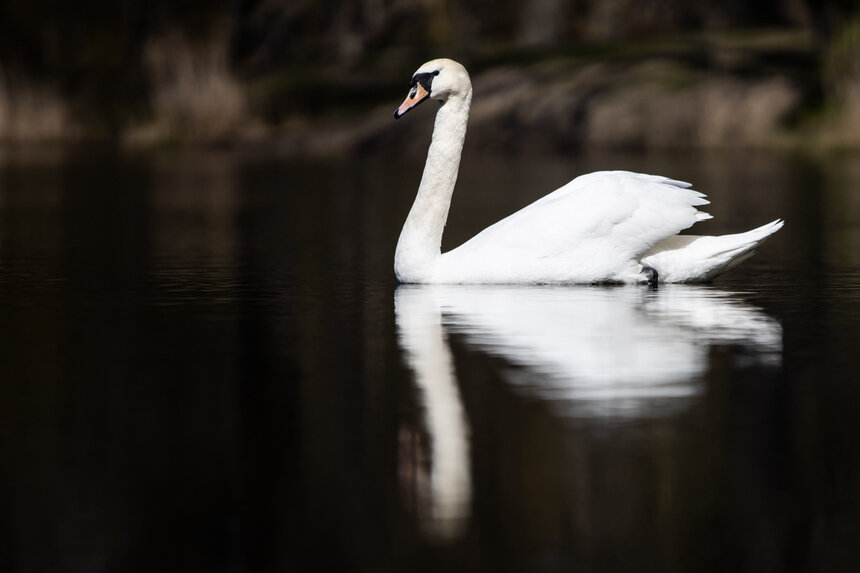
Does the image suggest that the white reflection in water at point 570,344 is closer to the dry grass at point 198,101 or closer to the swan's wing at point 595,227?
the swan's wing at point 595,227

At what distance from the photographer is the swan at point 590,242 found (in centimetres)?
795

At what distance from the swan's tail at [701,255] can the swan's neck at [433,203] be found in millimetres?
1090

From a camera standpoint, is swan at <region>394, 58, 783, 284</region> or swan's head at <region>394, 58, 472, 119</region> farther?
swan's head at <region>394, 58, 472, 119</region>

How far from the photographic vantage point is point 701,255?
27.1 feet

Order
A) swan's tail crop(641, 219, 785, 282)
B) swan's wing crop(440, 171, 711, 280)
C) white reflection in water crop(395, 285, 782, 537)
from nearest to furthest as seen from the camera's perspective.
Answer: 1. white reflection in water crop(395, 285, 782, 537)
2. swan's wing crop(440, 171, 711, 280)
3. swan's tail crop(641, 219, 785, 282)

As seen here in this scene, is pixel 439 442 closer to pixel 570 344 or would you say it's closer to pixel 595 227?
pixel 570 344

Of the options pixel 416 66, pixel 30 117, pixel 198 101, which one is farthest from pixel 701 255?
pixel 416 66

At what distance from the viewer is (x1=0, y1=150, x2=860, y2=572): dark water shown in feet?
11.8

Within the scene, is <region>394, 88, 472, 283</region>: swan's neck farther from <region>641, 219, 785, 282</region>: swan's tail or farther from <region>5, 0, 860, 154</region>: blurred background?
<region>5, 0, 860, 154</region>: blurred background

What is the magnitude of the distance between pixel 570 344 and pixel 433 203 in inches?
101

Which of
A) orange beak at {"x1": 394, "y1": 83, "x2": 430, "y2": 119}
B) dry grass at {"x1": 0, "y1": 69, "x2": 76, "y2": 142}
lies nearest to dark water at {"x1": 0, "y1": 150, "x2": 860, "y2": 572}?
orange beak at {"x1": 394, "y1": 83, "x2": 430, "y2": 119}

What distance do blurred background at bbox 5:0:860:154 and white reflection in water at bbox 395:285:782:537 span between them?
15953 mm

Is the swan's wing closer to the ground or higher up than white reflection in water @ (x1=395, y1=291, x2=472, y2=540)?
higher up

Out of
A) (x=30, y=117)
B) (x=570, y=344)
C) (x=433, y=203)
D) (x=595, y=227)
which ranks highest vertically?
(x=30, y=117)
